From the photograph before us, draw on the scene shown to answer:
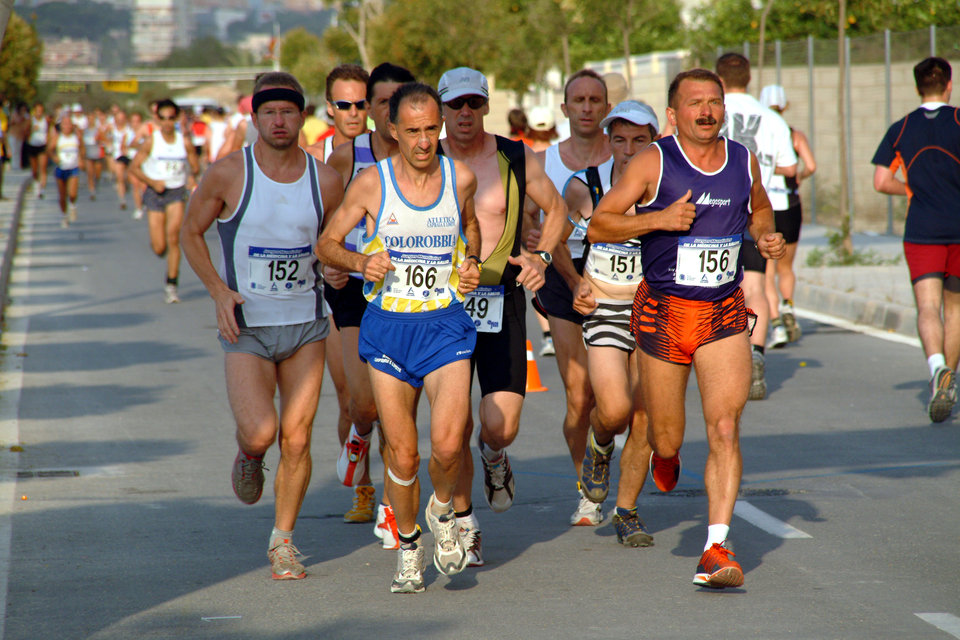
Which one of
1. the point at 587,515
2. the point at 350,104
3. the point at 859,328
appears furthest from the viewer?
the point at 859,328

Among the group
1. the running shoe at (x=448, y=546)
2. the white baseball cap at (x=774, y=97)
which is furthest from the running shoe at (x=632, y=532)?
the white baseball cap at (x=774, y=97)

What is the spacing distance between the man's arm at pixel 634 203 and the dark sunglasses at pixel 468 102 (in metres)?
0.74

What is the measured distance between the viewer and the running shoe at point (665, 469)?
19.4 ft

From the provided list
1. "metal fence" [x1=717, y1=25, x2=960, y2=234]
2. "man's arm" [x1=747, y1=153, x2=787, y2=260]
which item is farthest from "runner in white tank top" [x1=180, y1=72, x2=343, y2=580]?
"metal fence" [x1=717, y1=25, x2=960, y2=234]

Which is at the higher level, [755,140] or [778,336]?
[755,140]

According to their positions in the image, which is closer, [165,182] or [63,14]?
[63,14]

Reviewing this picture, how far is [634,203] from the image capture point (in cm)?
570

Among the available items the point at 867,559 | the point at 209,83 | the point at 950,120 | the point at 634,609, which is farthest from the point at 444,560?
the point at 209,83

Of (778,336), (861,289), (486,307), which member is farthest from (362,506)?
(861,289)

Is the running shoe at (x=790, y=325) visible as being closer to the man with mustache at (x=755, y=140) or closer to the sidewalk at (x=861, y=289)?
the sidewalk at (x=861, y=289)

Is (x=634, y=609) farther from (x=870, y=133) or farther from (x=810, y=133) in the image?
(x=810, y=133)

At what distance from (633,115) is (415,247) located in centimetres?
170

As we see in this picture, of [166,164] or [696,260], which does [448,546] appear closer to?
[696,260]

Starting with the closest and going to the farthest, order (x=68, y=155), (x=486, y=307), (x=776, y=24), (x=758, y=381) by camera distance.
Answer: (x=486, y=307)
(x=758, y=381)
(x=68, y=155)
(x=776, y=24)
